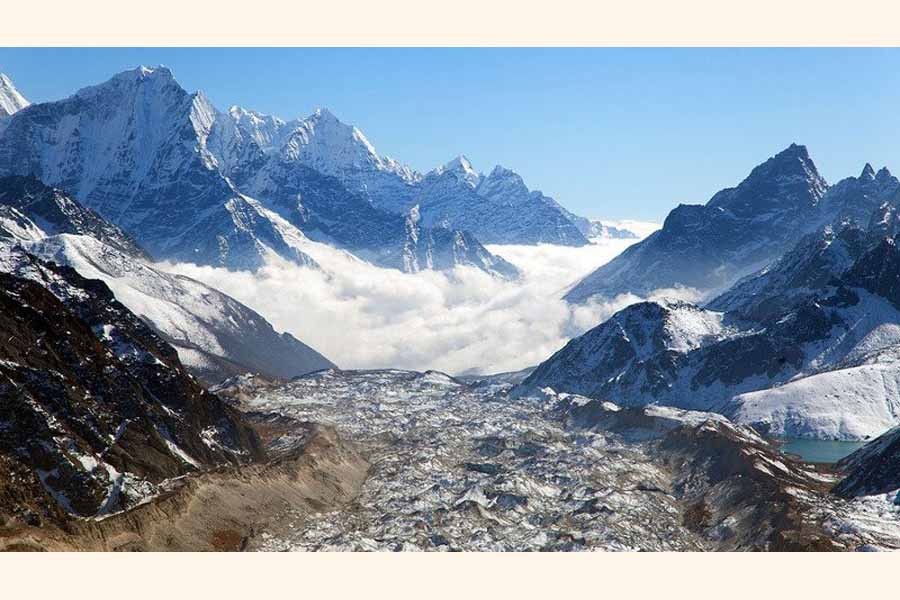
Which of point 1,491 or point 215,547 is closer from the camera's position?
point 1,491

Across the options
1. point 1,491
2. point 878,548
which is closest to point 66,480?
point 1,491

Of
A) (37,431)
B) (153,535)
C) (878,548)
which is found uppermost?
(37,431)

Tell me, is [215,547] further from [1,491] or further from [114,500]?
[1,491]

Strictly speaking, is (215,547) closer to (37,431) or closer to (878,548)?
(37,431)

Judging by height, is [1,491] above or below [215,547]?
above

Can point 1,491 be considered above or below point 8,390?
below
